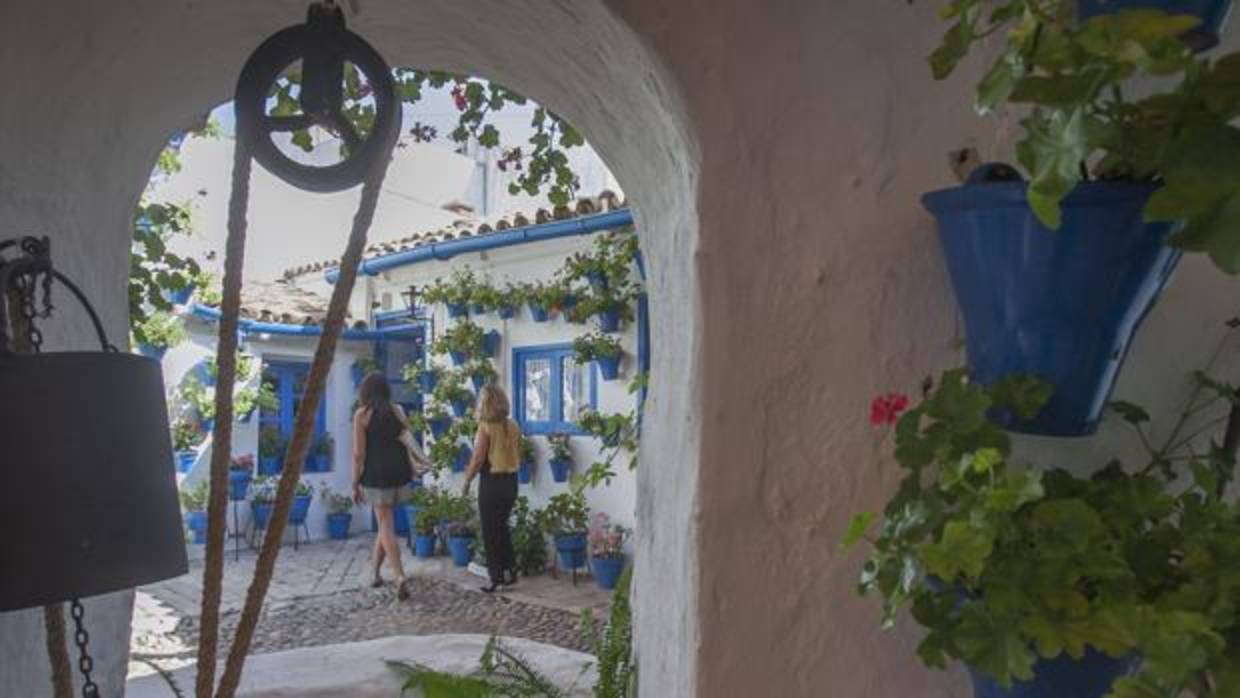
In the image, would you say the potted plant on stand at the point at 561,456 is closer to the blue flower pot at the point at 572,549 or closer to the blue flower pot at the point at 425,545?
the blue flower pot at the point at 572,549

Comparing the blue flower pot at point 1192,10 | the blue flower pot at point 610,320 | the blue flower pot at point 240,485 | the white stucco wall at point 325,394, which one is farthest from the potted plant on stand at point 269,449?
the blue flower pot at point 1192,10

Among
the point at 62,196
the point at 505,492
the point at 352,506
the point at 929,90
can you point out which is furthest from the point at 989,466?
the point at 352,506

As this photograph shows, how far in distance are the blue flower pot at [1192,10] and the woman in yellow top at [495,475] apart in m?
5.16

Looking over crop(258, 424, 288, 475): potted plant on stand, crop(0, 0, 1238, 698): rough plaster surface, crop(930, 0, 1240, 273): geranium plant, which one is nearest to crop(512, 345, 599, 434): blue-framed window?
crop(258, 424, 288, 475): potted plant on stand

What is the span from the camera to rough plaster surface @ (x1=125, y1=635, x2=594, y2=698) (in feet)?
7.38

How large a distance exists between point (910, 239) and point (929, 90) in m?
0.18

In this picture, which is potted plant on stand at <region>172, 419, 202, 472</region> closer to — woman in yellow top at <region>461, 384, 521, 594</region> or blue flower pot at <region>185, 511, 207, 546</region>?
blue flower pot at <region>185, 511, 207, 546</region>

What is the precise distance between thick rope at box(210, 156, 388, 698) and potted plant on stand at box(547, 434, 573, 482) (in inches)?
227

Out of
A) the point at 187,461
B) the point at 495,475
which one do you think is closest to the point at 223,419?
the point at 495,475

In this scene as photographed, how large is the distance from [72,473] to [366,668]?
68.6 inches

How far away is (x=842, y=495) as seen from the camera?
3.34 ft

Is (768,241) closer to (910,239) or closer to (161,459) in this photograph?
(910,239)

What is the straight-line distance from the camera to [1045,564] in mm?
756

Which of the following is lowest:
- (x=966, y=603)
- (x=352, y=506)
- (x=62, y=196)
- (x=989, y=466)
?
(x=352, y=506)
